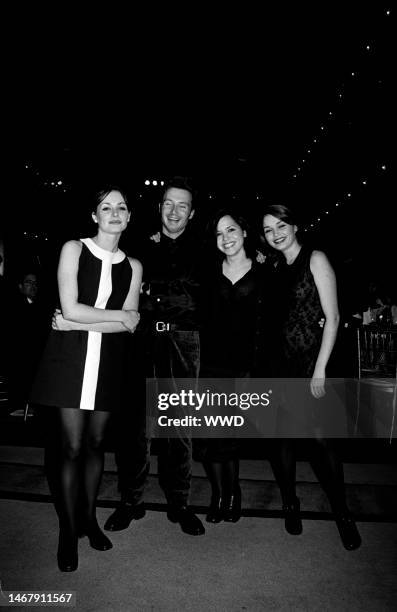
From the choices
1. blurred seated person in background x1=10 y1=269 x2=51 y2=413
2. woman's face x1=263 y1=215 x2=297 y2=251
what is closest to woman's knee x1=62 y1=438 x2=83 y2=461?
woman's face x1=263 y1=215 x2=297 y2=251

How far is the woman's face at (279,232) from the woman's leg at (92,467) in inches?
54.2

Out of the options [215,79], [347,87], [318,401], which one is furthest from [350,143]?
[318,401]

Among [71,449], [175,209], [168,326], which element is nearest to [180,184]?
[175,209]

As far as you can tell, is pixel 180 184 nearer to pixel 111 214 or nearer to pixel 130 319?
pixel 111 214

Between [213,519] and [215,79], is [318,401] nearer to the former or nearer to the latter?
[213,519]

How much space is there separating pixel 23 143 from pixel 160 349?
35.9 feet

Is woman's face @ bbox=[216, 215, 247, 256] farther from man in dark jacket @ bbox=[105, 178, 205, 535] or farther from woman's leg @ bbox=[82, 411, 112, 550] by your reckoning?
woman's leg @ bbox=[82, 411, 112, 550]

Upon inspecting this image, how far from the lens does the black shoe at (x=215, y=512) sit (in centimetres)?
252

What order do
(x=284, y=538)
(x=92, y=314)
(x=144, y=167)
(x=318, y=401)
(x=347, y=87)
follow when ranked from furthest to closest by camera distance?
1. (x=144, y=167)
2. (x=347, y=87)
3. (x=318, y=401)
4. (x=284, y=538)
5. (x=92, y=314)

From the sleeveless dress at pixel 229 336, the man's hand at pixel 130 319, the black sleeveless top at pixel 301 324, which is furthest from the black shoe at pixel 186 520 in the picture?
the man's hand at pixel 130 319

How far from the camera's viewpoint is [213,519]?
99.2 inches

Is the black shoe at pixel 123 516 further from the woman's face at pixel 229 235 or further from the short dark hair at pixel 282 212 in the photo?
the short dark hair at pixel 282 212

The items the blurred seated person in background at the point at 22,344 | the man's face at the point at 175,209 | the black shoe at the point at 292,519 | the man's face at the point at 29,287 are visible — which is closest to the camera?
the black shoe at the point at 292,519

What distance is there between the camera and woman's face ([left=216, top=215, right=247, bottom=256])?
8.46ft
